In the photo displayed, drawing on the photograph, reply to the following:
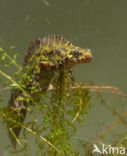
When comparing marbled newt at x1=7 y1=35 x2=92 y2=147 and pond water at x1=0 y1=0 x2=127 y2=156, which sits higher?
pond water at x1=0 y1=0 x2=127 y2=156

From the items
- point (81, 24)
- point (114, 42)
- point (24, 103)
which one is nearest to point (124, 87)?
point (114, 42)

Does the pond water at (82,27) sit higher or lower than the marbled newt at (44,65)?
higher

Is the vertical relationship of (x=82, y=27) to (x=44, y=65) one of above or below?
above

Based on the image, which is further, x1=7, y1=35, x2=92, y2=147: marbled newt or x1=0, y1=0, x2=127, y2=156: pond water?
x1=0, y1=0, x2=127, y2=156: pond water

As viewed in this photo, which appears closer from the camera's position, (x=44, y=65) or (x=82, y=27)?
(x=44, y=65)

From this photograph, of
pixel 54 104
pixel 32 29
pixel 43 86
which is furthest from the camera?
pixel 32 29

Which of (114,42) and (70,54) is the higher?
(114,42)

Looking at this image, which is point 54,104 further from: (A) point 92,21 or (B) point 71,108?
(A) point 92,21

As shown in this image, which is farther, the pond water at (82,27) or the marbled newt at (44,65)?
the pond water at (82,27)
